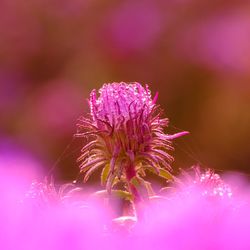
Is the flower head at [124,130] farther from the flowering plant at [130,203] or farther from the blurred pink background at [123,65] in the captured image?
the blurred pink background at [123,65]

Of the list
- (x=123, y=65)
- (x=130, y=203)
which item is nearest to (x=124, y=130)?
(x=130, y=203)

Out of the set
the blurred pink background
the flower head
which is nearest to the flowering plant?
the flower head

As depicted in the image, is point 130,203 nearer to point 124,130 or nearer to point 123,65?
point 124,130

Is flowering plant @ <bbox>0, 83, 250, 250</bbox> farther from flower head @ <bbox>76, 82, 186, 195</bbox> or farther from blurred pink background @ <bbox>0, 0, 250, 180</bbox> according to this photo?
blurred pink background @ <bbox>0, 0, 250, 180</bbox>

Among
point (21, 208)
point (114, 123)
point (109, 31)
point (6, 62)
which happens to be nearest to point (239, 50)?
point (109, 31)

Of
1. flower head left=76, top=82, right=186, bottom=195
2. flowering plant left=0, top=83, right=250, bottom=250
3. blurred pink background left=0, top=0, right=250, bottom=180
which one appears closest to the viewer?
flowering plant left=0, top=83, right=250, bottom=250

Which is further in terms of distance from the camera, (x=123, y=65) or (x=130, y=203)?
(x=123, y=65)
